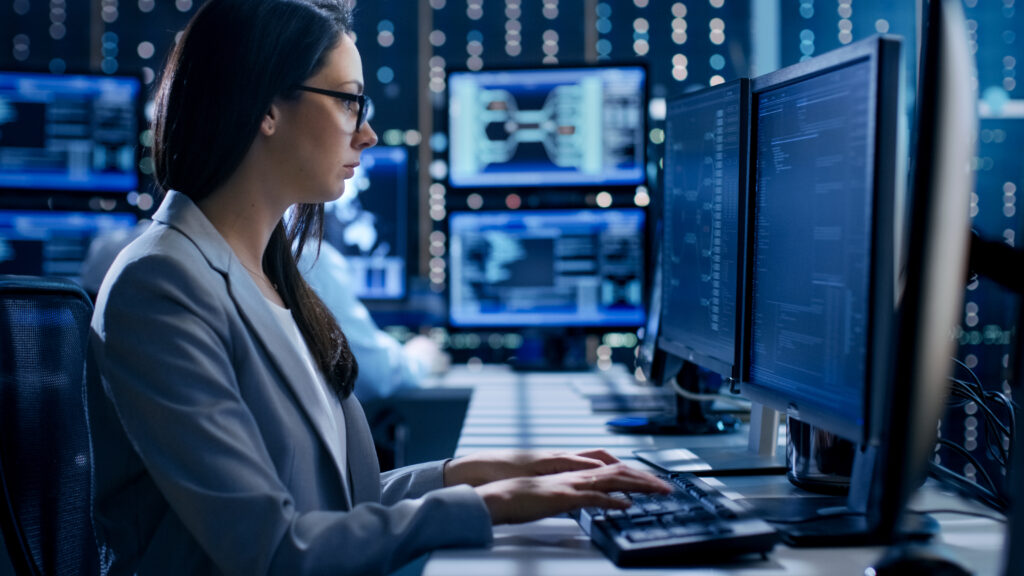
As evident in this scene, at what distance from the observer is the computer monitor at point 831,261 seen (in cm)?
84

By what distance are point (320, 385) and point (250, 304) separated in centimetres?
18

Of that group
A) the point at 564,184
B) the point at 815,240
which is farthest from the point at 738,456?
the point at 564,184

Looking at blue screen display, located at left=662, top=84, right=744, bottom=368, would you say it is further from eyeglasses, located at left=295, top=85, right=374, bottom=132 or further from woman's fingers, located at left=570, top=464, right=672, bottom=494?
eyeglasses, located at left=295, top=85, right=374, bottom=132

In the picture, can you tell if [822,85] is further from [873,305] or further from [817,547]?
[817,547]

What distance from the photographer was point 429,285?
10.5 feet

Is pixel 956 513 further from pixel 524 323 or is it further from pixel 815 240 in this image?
pixel 524 323

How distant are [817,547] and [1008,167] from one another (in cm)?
294

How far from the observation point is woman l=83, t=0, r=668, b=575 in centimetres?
85

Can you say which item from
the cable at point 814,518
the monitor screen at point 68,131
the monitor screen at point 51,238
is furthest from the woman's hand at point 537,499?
the monitor screen at point 68,131

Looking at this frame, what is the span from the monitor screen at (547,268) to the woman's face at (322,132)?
51.4 inches

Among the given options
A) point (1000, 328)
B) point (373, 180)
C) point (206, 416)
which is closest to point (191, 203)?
point (206, 416)

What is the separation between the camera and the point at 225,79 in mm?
1042

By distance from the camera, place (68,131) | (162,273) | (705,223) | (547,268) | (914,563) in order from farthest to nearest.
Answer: (68,131), (547,268), (705,223), (162,273), (914,563)

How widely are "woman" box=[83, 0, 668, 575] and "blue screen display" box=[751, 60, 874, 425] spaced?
225 millimetres
